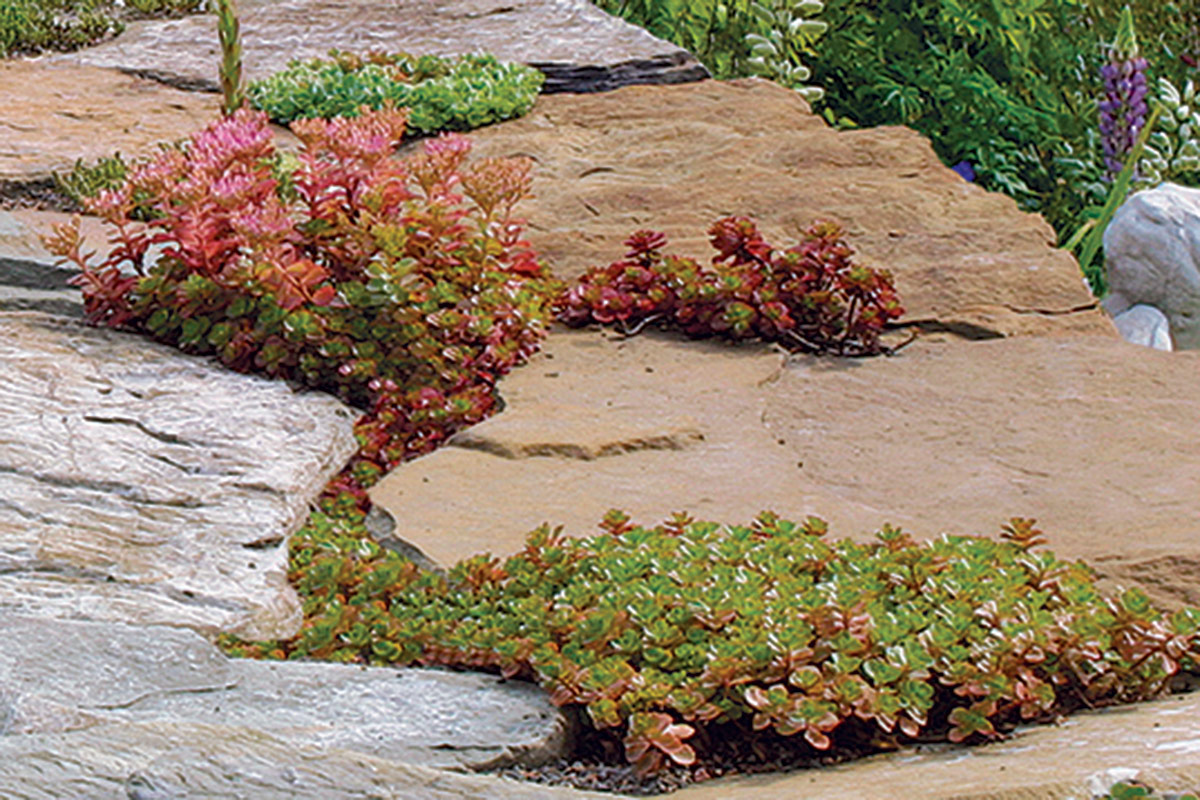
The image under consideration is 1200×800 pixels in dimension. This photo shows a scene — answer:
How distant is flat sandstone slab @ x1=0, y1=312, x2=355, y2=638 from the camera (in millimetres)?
3588

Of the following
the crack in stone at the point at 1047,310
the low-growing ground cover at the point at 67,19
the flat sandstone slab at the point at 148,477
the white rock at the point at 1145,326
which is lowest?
the white rock at the point at 1145,326

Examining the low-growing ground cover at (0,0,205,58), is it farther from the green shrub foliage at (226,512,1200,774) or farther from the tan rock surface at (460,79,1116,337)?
the green shrub foliage at (226,512,1200,774)

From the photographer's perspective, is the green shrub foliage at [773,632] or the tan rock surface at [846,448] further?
the tan rock surface at [846,448]

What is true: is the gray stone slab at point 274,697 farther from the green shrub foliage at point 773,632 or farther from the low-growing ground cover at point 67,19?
the low-growing ground cover at point 67,19

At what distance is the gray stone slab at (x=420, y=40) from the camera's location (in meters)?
9.78

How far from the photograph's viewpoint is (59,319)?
5137 mm

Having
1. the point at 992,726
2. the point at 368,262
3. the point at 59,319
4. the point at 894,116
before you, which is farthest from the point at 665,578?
the point at 894,116

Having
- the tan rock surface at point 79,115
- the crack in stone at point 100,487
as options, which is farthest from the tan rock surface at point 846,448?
the tan rock surface at point 79,115

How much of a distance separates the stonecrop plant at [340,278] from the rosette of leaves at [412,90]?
3043 millimetres

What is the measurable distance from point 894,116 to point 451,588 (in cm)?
822

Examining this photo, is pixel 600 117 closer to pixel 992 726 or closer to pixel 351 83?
pixel 351 83

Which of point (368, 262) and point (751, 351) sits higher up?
point (368, 262)

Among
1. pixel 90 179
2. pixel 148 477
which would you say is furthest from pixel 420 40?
pixel 148 477

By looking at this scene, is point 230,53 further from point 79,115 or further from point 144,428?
point 79,115
